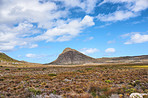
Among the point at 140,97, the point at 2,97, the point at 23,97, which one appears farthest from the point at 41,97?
the point at 140,97

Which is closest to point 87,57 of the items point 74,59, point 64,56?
point 74,59

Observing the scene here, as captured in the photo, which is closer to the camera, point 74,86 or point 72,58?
point 74,86

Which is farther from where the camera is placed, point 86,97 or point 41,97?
point 41,97

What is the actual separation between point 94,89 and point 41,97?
492cm

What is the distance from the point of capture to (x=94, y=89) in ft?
40.3

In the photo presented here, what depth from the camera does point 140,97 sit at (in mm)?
9367

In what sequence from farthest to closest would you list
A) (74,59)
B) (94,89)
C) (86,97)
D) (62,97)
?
(74,59) < (94,89) < (62,97) < (86,97)

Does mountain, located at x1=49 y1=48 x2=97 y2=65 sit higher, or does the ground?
mountain, located at x1=49 y1=48 x2=97 y2=65

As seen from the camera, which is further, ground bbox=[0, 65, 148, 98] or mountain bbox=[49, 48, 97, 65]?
mountain bbox=[49, 48, 97, 65]

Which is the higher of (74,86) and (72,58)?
(72,58)

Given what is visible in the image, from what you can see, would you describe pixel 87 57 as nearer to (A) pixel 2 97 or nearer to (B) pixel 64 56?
(B) pixel 64 56

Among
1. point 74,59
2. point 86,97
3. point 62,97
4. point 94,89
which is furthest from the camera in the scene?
point 74,59

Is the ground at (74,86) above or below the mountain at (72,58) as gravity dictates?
below

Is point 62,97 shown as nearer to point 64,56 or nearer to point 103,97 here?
point 103,97
